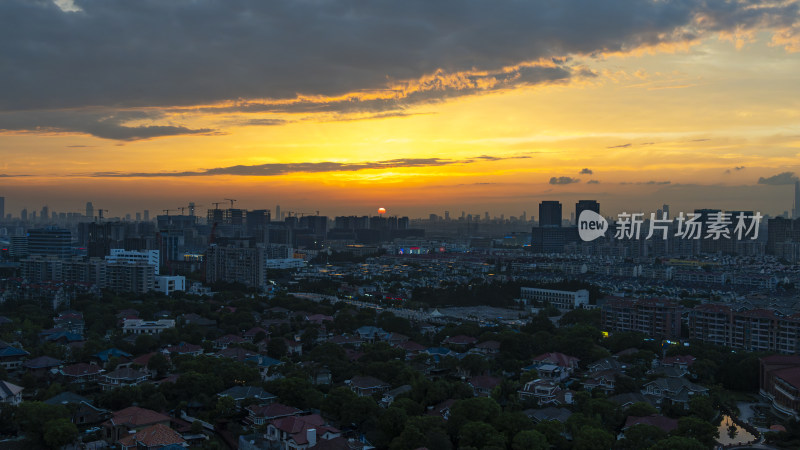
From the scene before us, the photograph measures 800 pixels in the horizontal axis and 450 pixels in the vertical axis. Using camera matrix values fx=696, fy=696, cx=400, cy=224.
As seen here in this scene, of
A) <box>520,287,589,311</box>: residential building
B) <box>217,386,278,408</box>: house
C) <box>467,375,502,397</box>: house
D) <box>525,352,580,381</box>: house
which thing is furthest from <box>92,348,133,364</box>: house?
<box>520,287,589,311</box>: residential building

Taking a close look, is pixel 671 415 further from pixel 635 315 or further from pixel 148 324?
pixel 148 324

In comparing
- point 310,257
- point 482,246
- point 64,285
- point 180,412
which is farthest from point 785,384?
point 482,246

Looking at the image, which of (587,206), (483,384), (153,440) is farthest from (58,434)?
(587,206)

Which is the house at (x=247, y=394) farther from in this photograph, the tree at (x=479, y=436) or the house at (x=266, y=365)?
the tree at (x=479, y=436)

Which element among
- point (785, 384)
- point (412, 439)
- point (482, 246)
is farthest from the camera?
point (482, 246)

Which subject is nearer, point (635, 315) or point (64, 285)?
point (635, 315)

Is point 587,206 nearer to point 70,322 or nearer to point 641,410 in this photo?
point 70,322
